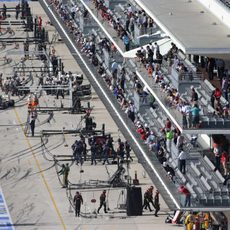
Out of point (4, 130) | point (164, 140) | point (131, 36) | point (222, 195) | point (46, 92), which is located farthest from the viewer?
point (46, 92)

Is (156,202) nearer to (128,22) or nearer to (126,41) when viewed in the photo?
(126,41)

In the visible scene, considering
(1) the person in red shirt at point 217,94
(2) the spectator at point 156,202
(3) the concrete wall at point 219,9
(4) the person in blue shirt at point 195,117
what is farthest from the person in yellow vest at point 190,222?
(3) the concrete wall at point 219,9

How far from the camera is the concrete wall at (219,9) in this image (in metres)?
78.8

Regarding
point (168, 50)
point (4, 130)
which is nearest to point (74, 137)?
point (4, 130)

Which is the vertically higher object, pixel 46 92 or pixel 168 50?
pixel 168 50

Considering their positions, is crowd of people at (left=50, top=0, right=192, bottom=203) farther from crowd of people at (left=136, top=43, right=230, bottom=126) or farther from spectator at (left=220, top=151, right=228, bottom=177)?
spectator at (left=220, top=151, right=228, bottom=177)

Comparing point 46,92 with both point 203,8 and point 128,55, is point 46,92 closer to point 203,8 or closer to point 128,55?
point 128,55

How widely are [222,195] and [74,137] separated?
2780 centimetres

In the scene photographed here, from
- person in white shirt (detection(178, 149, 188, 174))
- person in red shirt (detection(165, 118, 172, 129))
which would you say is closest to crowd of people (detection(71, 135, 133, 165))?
person in red shirt (detection(165, 118, 172, 129))

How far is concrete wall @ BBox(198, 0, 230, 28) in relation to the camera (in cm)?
7875

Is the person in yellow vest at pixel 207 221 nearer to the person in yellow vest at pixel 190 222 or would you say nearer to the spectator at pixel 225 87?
the person in yellow vest at pixel 190 222

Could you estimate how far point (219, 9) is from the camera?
80.6m

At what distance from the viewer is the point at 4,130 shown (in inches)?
4099

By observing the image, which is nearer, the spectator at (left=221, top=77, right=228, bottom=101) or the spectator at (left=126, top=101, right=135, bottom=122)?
the spectator at (left=221, top=77, right=228, bottom=101)
